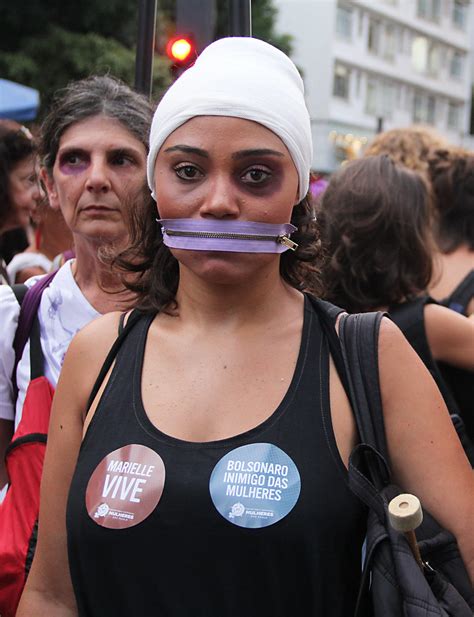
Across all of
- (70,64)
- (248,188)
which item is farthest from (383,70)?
(248,188)

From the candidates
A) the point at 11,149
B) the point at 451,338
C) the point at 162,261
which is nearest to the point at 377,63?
the point at 11,149

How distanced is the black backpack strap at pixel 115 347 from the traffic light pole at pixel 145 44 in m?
1.56

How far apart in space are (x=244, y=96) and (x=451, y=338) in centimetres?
147

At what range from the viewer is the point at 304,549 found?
179cm

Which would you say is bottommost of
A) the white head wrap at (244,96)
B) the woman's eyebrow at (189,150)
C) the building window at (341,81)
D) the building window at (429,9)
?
the woman's eyebrow at (189,150)

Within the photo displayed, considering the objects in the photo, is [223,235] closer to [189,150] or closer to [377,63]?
[189,150]

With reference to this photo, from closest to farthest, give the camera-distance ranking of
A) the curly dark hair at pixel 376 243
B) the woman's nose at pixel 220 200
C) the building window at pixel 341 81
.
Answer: the woman's nose at pixel 220 200 → the curly dark hair at pixel 376 243 → the building window at pixel 341 81

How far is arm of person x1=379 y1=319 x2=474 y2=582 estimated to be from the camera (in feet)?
6.10

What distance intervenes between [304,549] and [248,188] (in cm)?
73

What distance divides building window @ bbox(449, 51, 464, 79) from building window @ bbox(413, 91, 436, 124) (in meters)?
3.57

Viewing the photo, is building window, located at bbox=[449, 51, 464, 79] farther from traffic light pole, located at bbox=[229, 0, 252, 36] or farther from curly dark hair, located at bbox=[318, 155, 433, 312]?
traffic light pole, located at bbox=[229, 0, 252, 36]

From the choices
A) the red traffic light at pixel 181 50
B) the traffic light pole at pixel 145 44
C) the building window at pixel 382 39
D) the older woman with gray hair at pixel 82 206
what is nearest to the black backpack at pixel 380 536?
the older woman with gray hair at pixel 82 206

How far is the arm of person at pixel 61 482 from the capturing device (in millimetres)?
2127

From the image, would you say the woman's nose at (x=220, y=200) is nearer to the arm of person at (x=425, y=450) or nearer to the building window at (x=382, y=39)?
the arm of person at (x=425, y=450)
